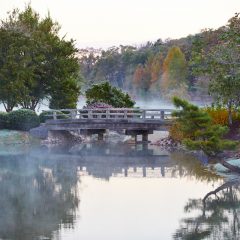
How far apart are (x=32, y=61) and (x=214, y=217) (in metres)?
31.6

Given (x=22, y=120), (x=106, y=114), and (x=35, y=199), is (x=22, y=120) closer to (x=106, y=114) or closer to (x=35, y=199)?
(x=106, y=114)

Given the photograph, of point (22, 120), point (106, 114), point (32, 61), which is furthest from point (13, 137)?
point (32, 61)

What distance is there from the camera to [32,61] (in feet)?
151

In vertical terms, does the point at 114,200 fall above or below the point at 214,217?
above

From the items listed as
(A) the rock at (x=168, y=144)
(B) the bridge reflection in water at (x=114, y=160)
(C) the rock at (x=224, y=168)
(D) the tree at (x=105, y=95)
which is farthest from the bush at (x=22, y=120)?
(C) the rock at (x=224, y=168)

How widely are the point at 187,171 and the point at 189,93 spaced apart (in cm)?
5478

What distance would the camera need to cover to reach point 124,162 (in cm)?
2908

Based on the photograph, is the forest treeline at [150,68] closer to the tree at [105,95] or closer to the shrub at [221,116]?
the tree at [105,95]

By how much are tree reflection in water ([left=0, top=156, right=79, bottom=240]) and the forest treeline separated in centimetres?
3423

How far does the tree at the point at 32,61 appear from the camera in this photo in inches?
1735

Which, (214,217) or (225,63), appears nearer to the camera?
(214,217)

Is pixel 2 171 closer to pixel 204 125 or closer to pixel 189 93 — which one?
pixel 204 125

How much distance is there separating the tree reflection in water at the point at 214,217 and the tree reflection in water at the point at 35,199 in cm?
267

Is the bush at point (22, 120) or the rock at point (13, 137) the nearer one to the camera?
the rock at point (13, 137)
